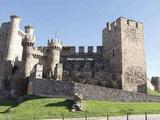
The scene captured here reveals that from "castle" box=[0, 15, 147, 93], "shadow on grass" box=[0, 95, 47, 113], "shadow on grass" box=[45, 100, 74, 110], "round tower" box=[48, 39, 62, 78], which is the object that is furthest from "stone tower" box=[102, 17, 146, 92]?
"shadow on grass" box=[45, 100, 74, 110]

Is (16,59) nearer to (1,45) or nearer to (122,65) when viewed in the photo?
(1,45)

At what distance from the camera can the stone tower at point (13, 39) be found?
65.7m

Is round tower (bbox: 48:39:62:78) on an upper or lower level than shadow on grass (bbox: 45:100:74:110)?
upper

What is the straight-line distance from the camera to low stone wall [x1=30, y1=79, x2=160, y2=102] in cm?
4484

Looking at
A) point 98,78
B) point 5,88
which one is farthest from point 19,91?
point 98,78

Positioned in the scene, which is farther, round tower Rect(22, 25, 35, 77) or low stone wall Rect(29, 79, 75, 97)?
round tower Rect(22, 25, 35, 77)

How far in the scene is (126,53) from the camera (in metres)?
56.9

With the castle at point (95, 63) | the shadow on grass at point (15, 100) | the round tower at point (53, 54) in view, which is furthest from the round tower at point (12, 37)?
the shadow on grass at point (15, 100)

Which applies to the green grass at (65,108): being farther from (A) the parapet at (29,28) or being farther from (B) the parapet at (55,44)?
(A) the parapet at (29,28)

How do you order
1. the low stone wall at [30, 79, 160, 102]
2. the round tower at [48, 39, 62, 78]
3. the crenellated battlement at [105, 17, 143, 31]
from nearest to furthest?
the low stone wall at [30, 79, 160, 102]
the round tower at [48, 39, 62, 78]
the crenellated battlement at [105, 17, 143, 31]

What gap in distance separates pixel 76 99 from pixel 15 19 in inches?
1323

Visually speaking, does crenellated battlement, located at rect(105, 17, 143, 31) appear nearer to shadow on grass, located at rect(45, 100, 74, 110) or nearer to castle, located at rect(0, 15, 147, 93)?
castle, located at rect(0, 15, 147, 93)

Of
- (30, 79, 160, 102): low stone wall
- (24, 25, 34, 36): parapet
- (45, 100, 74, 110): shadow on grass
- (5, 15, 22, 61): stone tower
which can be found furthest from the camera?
(24, 25, 34, 36): parapet

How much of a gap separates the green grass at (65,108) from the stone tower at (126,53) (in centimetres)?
1004
